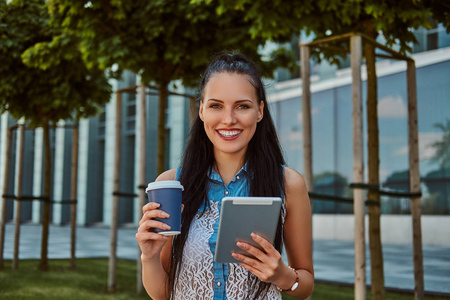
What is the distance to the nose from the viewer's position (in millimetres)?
1980

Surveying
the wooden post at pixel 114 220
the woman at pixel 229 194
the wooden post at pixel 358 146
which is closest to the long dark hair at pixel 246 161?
the woman at pixel 229 194

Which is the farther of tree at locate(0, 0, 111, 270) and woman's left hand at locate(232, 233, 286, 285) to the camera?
→ tree at locate(0, 0, 111, 270)

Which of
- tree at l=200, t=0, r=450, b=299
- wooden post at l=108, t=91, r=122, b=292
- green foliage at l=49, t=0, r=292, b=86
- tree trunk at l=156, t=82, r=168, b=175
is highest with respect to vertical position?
green foliage at l=49, t=0, r=292, b=86

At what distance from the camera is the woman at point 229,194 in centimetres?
202

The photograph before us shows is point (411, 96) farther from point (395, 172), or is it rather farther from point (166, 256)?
point (395, 172)

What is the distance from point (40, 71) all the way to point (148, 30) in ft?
9.29

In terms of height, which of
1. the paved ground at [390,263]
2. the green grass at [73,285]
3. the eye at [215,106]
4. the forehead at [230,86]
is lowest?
the paved ground at [390,263]

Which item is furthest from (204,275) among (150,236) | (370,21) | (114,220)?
(114,220)

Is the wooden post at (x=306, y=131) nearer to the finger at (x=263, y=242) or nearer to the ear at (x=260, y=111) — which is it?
the ear at (x=260, y=111)

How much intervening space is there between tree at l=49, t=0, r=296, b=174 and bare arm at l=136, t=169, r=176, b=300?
4271 millimetres

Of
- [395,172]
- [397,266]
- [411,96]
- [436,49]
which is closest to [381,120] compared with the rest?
[395,172]

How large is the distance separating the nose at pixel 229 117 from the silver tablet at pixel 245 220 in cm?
45

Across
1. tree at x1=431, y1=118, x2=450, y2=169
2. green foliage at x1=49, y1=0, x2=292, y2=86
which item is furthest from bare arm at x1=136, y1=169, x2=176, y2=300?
tree at x1=431, y1=118, x2=450, y2=169

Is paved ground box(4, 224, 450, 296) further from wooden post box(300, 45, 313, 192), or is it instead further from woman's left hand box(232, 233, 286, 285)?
woman's left hand box(232, 233, 286, 285)
